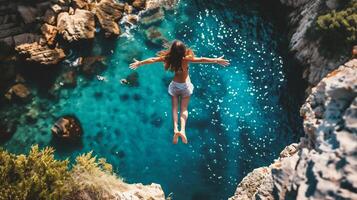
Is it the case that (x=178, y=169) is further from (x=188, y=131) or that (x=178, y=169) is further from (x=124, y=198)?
(x=124, y=198)

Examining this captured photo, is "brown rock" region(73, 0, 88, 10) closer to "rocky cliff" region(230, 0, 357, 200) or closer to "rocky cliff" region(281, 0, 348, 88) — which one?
"rocky cliff" region(281, 0, 348, 88)

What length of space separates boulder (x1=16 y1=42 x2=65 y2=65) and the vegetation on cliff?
29.9ft

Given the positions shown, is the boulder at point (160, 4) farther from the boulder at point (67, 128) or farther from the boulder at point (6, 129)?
the boulder at point (6, 129)

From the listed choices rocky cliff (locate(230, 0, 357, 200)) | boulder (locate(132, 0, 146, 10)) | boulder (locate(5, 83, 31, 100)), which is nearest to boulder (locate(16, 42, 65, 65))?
boulder (locate(5, 83, 31, 100))

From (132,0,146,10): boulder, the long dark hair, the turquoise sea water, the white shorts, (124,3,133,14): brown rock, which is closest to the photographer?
the long dark hair

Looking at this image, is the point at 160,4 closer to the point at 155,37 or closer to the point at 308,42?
the point at 155,37

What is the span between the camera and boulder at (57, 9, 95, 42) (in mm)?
23531

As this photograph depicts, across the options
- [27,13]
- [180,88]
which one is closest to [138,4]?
[27,13]

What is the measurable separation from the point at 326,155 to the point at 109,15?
1984 centimetres

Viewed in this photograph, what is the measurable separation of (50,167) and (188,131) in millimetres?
8309

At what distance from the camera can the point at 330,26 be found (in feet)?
67.2

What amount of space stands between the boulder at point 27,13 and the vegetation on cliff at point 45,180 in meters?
11.7

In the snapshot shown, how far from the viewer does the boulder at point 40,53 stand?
2236 centimetres

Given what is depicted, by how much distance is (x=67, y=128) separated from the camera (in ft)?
67.4
